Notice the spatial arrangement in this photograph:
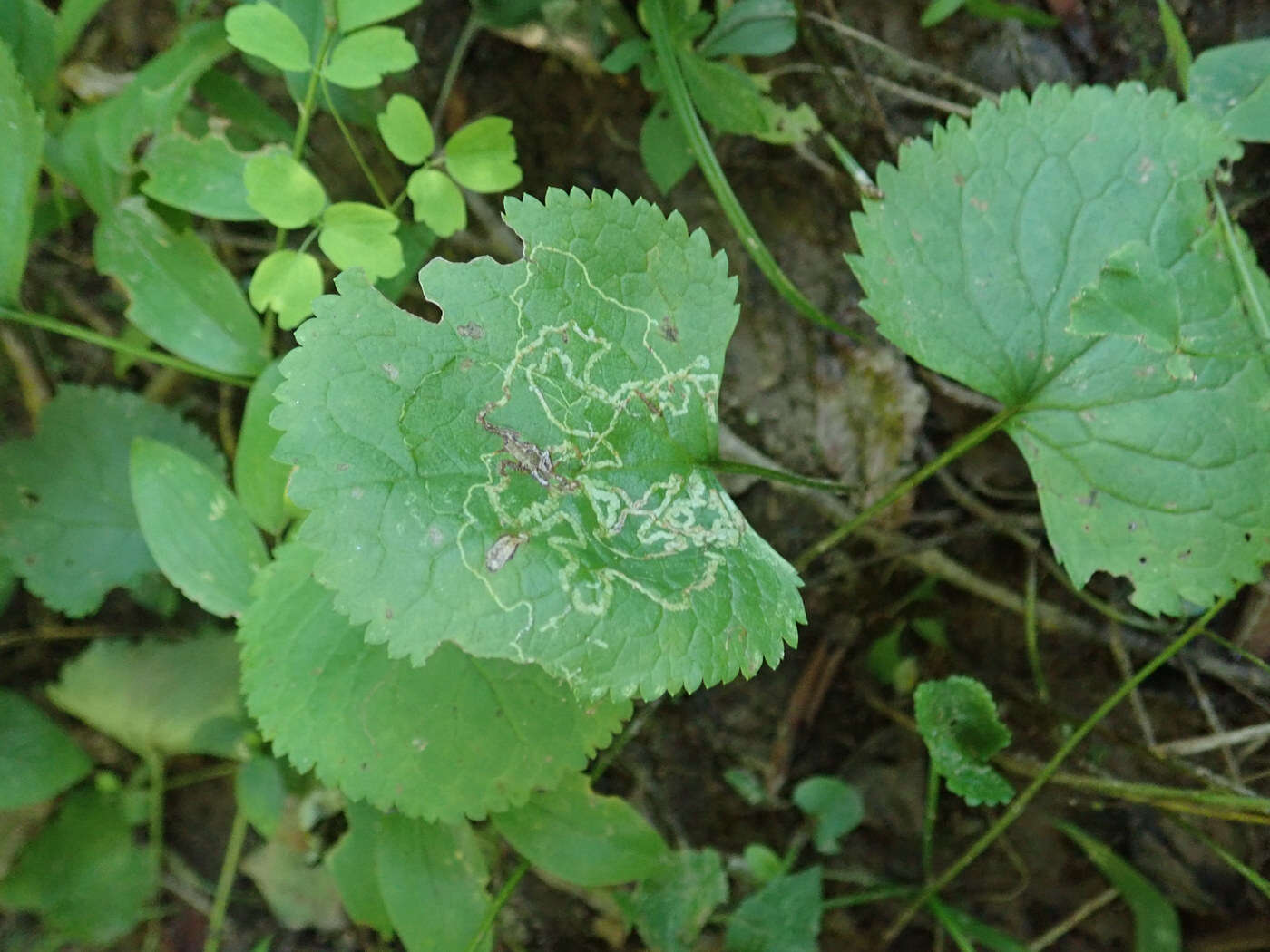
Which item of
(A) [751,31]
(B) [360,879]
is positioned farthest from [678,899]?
(A) [751,31]

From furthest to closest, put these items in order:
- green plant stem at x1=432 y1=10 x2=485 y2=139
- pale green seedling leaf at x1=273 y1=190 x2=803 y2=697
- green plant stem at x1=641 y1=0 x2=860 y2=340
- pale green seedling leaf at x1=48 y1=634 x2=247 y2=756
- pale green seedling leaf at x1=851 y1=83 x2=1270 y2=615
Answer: pale green seedling leaf at x1=48 y1=634 x2=247 y2=756
green plant stem at x1=432 y1=10 x2=485 y2=139
green plant stem at x1=641 y1=0 x2=860 y2=340
pale green seedling leaf at x1=851 y1=83 x2=1270 y2=615
pale green seedling leaf at x1=273 y1=190 x2=803 y2=697

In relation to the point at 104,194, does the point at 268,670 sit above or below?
below

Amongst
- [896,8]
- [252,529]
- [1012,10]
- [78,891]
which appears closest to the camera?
[252,529]

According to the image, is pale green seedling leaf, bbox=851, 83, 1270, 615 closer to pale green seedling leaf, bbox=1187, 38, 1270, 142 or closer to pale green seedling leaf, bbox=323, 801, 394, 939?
pale green seedling leaf, bbox=1187, 38, 1270, 142

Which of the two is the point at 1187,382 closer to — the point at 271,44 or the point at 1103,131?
the point at 1103,131

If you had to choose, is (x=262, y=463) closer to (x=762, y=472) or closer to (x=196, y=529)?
(x=196, y=529)

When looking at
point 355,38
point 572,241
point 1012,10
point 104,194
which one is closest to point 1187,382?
point 1012,10

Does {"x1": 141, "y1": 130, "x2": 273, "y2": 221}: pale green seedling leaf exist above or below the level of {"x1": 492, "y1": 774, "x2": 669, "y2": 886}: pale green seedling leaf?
above

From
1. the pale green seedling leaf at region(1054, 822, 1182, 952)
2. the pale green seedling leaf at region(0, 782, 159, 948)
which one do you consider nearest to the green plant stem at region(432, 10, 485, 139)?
the pale green seedling leaf at region(0, 782, 159, 948)
